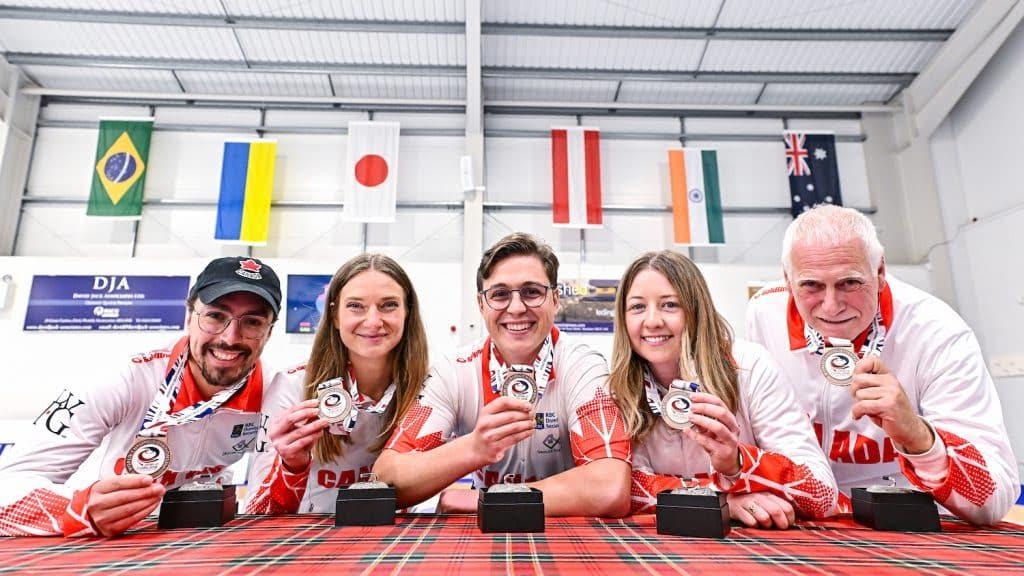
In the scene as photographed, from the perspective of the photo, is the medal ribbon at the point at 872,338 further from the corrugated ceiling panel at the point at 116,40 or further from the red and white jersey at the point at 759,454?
the corrugated ceiling panel at the point at 116,40

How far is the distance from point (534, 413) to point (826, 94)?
443 inches

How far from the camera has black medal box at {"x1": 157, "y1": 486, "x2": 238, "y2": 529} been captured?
5.11 ft

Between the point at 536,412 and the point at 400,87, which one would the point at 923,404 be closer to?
the point at 536,412

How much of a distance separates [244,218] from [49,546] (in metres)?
8.93

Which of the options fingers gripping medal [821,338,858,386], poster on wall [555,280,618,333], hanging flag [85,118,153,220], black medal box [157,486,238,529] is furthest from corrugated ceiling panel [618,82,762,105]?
black medal box [157,486,238,529]

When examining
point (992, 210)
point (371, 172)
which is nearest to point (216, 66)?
point (371, 172)

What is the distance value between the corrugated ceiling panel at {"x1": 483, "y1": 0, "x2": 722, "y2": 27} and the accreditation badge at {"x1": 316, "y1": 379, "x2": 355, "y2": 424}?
8.21 metres

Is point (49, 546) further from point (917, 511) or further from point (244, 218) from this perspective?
point (244, 218)

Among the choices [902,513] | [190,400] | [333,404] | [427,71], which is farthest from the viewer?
[427,71]

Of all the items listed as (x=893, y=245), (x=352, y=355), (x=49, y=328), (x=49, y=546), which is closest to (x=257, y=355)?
(x=352, y=355)

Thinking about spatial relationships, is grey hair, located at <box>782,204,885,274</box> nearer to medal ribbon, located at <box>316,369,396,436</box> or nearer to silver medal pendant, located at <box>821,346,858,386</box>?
silver medal pendant, located at <box>821,346,858,386</box>

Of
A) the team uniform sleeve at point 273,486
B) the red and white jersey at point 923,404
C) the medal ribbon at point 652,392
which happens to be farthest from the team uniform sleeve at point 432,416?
the red and white jersey at point 923,404

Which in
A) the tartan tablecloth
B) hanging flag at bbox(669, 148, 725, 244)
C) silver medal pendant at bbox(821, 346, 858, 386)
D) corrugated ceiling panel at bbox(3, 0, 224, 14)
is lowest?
the tartan tablecloth

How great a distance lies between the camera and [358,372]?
2383 mm
